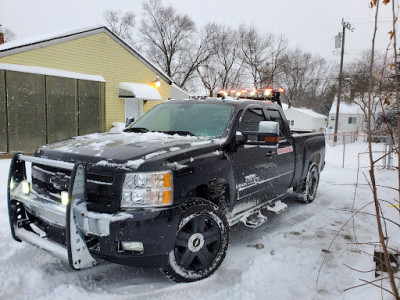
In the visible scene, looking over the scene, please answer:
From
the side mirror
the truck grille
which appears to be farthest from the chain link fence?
the truck grille

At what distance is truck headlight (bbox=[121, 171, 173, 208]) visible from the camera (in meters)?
2.70

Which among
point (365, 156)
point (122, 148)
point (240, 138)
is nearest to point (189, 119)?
point (240, 138)

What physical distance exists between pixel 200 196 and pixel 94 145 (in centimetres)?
120

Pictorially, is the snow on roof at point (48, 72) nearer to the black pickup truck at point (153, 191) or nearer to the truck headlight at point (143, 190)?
the black pickup truck at point (153, 191)

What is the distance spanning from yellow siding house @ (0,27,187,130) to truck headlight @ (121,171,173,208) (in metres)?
11.3

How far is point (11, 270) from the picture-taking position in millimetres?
3221

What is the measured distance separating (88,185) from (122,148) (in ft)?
1.57

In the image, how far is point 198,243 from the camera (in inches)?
125

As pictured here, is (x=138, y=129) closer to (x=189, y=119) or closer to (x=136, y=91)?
(x=189, y=119)

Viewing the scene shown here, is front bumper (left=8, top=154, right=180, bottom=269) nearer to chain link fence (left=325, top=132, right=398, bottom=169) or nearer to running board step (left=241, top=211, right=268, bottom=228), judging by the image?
running board step (left=241, top=211, right=268, bottom=228)

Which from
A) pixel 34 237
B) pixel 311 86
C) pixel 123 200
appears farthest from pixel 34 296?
pixel 311 86

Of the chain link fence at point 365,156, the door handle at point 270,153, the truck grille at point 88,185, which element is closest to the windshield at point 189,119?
the door handle at point 270,153

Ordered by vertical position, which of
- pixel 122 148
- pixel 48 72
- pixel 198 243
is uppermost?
pixel 48 72

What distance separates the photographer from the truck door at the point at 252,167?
12.4 ft
